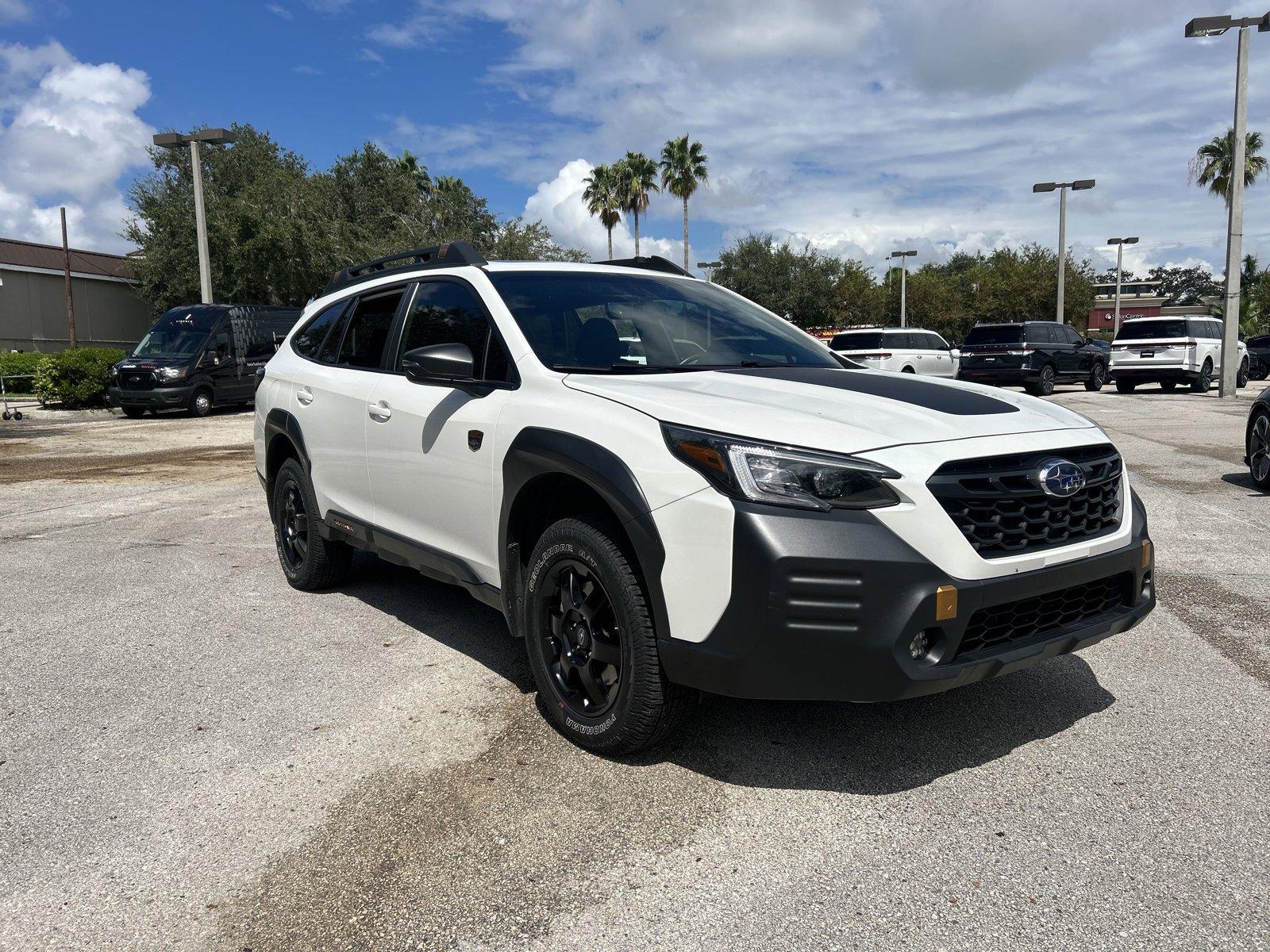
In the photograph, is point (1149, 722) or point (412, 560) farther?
point (412, 560)

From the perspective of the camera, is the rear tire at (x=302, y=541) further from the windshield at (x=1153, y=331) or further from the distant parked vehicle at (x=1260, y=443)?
the windshield at (x=1153, y=331)

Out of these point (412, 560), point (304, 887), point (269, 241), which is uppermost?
point (269, 241)

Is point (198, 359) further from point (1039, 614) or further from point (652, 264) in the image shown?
point (1039, 614)

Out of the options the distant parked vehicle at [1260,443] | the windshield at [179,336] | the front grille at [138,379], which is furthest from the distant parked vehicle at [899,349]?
the front grille at [138,379]

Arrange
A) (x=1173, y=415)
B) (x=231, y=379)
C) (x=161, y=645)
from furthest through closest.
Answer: (x=231, y=379) < (x=1173, y=415) < (x=161, y=645)

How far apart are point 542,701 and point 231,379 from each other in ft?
62.6

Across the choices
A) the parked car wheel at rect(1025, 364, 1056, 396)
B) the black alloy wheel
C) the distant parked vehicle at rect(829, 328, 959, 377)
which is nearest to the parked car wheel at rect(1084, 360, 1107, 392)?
the parked car wheel at rect(1025, 364, 1056, 396)

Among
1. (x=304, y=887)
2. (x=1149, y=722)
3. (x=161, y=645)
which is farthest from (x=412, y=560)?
(x=1149, y=722)

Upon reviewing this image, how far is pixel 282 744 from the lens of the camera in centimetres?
360

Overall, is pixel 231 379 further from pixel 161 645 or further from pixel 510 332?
pixel 510 332

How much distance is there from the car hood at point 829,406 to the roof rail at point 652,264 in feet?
4.23

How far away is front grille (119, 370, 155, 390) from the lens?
19359 mm

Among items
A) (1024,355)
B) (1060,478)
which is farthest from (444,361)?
(1024,355)

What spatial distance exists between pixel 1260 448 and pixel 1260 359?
1082 inches
